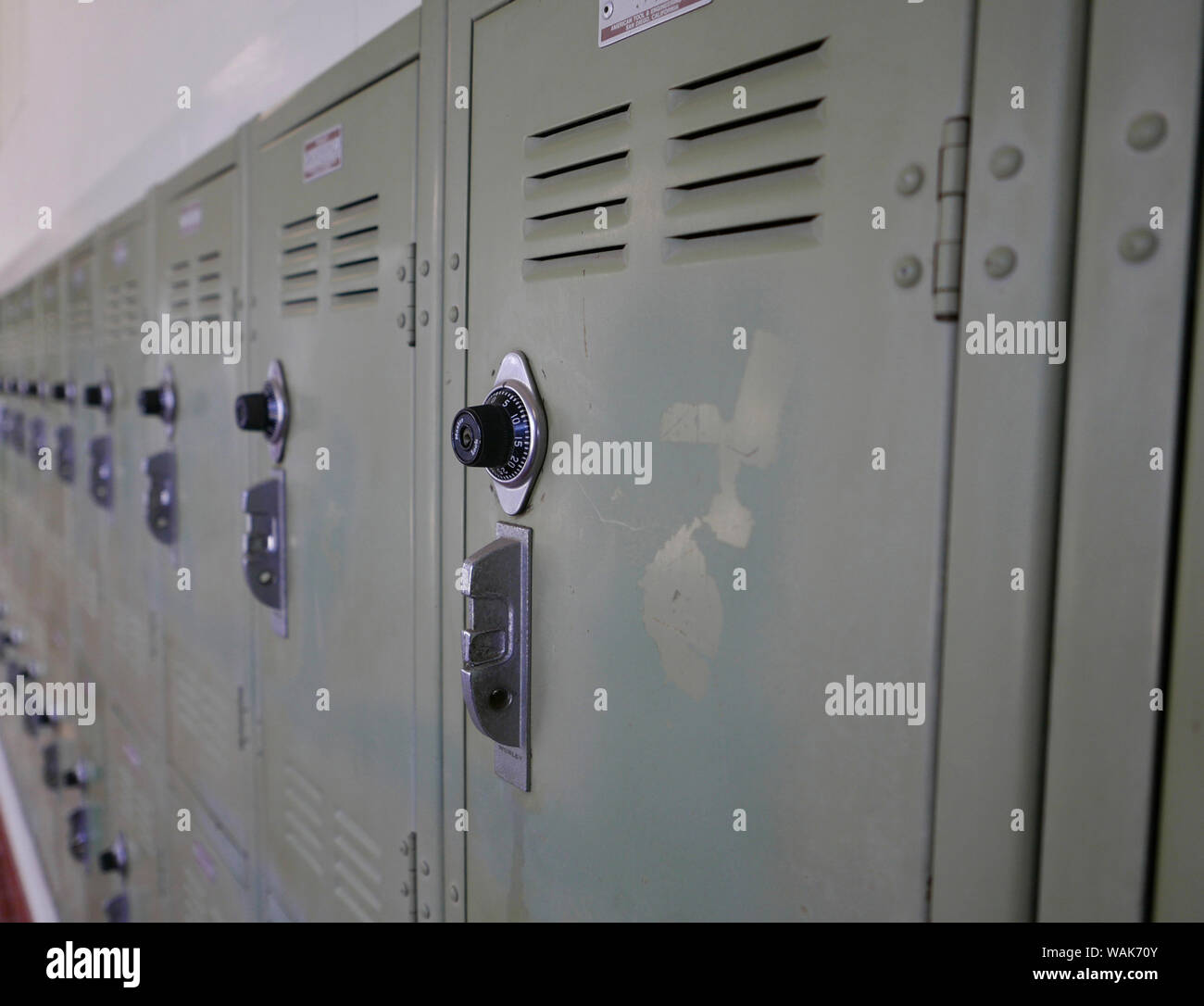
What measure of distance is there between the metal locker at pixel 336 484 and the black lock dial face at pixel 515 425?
265 millimetres

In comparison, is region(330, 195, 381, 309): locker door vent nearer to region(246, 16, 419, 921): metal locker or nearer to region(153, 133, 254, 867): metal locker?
region(246, 16, 419, 921): metal locker

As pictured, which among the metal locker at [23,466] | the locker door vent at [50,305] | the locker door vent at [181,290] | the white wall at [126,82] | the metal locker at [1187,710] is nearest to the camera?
the metal locker at [1187,710]

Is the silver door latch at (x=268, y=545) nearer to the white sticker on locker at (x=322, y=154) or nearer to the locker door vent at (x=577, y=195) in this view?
the white sticker on locker at (x=322, y=154)

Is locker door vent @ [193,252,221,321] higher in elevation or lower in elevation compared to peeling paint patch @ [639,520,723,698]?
higher

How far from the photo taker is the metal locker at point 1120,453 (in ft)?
1.70

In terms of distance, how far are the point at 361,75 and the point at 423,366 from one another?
52cm

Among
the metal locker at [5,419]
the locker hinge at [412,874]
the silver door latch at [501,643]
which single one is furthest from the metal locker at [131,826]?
the metal locker at [5,419]

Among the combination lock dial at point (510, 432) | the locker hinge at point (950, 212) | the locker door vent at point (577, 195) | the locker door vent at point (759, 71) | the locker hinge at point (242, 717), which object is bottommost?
the locker hinge at point (242, 717)

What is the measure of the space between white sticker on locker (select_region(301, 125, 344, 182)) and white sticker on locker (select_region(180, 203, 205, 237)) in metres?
0.68

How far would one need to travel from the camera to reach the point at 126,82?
292 cm

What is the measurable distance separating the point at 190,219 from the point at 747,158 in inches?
71.5

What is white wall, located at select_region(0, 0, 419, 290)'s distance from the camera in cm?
169

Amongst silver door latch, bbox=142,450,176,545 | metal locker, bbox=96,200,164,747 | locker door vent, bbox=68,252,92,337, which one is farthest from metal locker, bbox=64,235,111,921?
silver door latch, bbox=142,450,176,545
